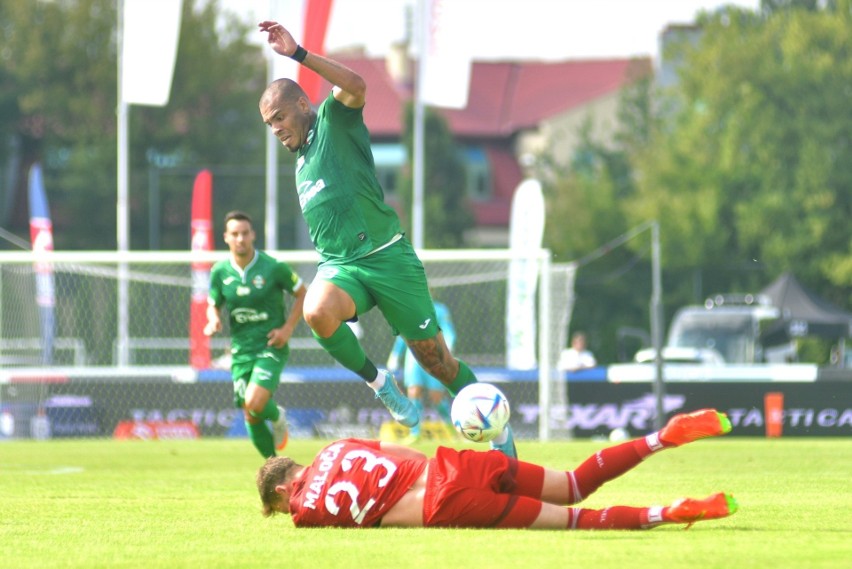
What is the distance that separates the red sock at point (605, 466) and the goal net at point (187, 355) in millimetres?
12368

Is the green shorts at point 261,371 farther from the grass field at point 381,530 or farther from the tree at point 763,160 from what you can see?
the tree at point 763,160

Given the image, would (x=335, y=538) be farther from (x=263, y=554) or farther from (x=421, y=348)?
(x=421, y=348)

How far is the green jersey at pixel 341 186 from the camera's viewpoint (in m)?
9.67

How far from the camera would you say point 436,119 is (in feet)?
193

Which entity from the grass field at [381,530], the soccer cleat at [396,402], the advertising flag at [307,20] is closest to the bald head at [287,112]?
the soccer cleat at [396,402]

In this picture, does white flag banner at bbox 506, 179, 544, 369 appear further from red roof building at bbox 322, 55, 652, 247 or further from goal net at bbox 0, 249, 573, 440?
red roof building at bbox 322, 55, 652, 247

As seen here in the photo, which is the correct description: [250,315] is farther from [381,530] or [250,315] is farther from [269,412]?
[381,530]

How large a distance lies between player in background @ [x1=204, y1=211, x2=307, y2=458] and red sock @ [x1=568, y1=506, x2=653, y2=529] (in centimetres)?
589

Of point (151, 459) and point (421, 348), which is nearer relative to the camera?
point (421, 348)

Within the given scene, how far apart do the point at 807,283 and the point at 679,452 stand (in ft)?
111

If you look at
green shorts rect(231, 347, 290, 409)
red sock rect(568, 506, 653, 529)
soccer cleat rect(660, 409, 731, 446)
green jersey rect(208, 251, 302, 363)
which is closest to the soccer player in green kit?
red sock rect(568, 506, 653, 529)

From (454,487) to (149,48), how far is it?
18.6 metres

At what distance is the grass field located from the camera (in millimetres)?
6770

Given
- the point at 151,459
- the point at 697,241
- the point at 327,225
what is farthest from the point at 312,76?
the point at 697,241
